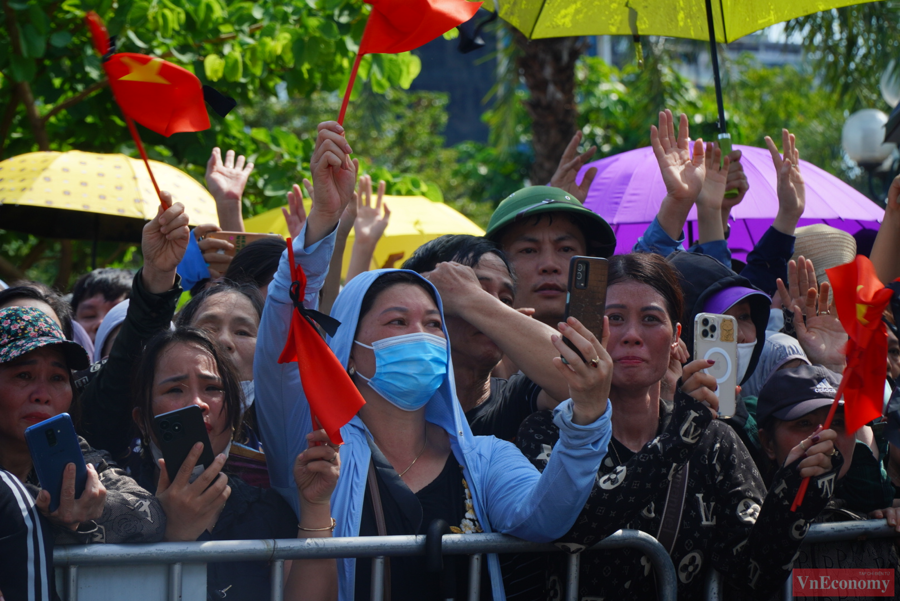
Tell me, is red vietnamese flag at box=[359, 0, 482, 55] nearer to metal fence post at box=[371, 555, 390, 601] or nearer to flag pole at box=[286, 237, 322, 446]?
flag pole at box=[286, 237, 322, 446]

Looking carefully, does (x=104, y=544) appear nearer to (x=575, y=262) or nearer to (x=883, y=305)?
(x=575, y=262)

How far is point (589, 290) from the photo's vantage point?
8.50 feet

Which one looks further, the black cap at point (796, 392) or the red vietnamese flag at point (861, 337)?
the black cap at point (796, 392)

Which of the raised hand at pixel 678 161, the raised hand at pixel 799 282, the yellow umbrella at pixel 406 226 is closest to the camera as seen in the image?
the raised hand at pixel 799 282

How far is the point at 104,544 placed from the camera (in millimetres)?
2438

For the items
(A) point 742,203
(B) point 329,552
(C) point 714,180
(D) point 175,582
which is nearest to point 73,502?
(D) point 175,582

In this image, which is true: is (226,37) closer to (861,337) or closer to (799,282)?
(799,282)

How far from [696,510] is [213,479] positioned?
1467 millimetres

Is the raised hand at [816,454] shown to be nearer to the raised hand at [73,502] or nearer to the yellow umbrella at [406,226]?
the raised hand at [73,502]

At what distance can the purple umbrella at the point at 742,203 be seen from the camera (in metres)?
5.34

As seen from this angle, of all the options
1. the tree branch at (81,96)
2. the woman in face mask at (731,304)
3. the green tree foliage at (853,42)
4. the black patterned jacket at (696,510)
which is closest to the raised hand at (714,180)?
the woman in face mask at (731,304)

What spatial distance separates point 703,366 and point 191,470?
1.47m

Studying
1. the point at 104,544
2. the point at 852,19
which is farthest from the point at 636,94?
the point at 104,544

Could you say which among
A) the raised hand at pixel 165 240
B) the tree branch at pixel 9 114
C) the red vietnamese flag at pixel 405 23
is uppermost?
the tree branch at pixel 9 114
